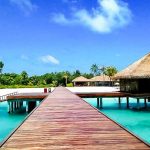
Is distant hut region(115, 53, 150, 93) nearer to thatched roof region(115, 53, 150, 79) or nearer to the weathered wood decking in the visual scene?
thatched roof region(115, 53, 150, 79)

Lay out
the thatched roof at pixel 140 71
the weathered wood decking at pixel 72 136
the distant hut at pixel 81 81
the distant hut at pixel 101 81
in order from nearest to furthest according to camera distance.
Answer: the weathered wood decking at pixel 72 136, the thatched roof at pixel 140 71, the distant hut at pixel 101 81, the distant hut at pixel 81 81

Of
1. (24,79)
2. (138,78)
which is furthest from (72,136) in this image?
(24,79)

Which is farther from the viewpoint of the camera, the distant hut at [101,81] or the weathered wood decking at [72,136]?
the distant hut at [101,81]

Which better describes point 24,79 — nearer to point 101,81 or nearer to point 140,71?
point 101,81

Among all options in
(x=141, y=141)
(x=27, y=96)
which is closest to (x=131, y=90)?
(x=27, y=96)

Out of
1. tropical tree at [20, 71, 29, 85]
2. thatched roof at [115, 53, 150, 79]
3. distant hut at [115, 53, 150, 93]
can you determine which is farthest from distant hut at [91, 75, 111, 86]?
distant hut at [115, 53, 150, 93]

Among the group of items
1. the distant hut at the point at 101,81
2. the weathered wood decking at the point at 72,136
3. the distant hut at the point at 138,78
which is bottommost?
the weathered wood decking at the point at 72,136

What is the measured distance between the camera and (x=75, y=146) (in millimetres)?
5238

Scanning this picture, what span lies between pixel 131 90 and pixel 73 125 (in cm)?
2169

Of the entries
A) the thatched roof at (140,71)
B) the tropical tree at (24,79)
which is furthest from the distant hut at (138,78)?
the tropical tree at (24,79)

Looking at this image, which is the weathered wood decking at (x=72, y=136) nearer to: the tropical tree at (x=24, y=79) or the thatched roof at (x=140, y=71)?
the thatched roof at (x=140, y=71)

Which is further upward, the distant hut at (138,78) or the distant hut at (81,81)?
the distant hut at (81,81)

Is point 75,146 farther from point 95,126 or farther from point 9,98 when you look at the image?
point 9,98

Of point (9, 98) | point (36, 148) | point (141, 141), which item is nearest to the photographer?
point (36, 148)
